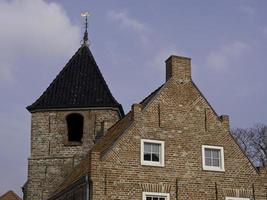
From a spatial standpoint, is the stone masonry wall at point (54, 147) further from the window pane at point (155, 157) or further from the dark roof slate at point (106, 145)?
the window pane at point (155, 157)

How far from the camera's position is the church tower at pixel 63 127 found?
84.5ft

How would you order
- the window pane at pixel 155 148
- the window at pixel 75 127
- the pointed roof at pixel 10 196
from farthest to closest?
the pointed roof at pixel 10 196 < the window at pixel 75 127 < the window pane at pixel 155 148

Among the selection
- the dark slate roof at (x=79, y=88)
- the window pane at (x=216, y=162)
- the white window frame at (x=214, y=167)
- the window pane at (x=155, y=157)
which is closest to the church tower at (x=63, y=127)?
the dark slate roof at (x=79, y=88)

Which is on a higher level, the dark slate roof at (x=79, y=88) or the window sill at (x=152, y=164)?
the dark slate roof at (x=79, y=88)

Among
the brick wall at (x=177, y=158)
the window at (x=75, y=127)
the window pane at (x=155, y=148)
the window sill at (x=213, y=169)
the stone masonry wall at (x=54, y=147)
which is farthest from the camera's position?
the window at (x=75, y=127)

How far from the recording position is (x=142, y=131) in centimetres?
1966

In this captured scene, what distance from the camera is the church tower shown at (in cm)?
2575

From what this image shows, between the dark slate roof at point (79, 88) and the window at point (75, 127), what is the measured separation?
0.65 meters

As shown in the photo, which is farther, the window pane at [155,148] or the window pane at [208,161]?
the window pane at [208,161]

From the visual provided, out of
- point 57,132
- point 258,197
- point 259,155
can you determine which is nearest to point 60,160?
point 57,132

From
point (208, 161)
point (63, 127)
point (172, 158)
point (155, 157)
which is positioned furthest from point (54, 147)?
point (208, 161)

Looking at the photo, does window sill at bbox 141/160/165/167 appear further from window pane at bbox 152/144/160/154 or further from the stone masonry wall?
the stone masonry wall

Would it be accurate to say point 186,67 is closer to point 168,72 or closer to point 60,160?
point 168,72

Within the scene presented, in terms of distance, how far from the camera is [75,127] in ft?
89.7
